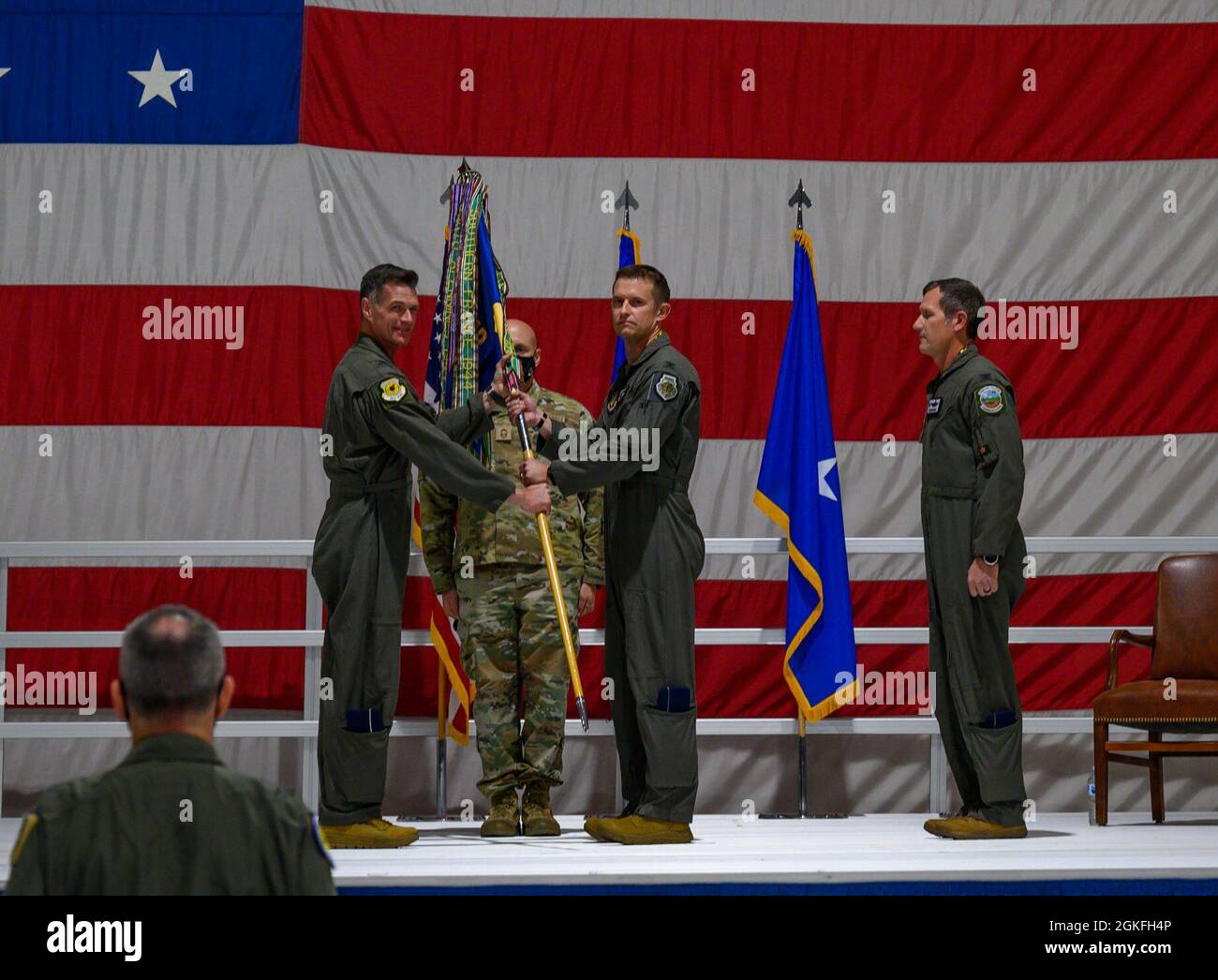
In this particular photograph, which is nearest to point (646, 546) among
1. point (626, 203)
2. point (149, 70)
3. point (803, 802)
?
point (803, 802)

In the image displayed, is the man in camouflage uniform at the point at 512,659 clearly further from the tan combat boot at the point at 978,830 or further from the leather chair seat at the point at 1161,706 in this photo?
the leather chair seat at the point at 1161,706

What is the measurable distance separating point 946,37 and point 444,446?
10.8 ft

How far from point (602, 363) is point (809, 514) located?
1.20 meters

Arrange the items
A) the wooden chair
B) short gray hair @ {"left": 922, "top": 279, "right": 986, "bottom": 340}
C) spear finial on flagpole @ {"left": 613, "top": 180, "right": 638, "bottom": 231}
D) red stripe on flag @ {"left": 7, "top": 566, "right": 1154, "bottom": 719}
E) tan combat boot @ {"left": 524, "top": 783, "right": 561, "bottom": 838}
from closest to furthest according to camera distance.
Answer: tan combat boot @ {"left": 524, "top": 783, "right": 561, "bottom": 838}
short gray hair @ {"left": 922, "top": 279, "right": 986, "bottom": 340}
the wooden chair
spear finial on flagpole @ {"left": 613, "top": 180, "right": 638, "bottom": 231}
red stripe on flag @ {"left": 7, "top": 566, "right": 1154, "bottom": 719}

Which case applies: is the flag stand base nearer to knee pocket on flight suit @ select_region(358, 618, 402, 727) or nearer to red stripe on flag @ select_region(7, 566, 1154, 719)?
red stripe on flag @ select_region(7, 566, 1154, 719)

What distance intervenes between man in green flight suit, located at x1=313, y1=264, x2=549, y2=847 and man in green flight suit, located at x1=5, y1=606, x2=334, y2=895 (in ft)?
8.22

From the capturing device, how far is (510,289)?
6137mm

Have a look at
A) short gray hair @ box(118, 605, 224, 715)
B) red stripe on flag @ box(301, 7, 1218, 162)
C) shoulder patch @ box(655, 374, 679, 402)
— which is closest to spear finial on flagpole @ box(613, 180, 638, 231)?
red stripe on flag @ box(301, 7, 1218, 162)

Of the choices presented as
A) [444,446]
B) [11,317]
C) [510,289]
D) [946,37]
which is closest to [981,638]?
[444,446]

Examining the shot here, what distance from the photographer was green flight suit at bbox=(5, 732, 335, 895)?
185 cm

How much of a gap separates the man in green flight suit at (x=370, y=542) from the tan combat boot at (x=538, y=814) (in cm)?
42

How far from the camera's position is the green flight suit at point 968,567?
457cm

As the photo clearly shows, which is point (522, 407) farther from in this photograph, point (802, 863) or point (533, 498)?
point (802, 863)
